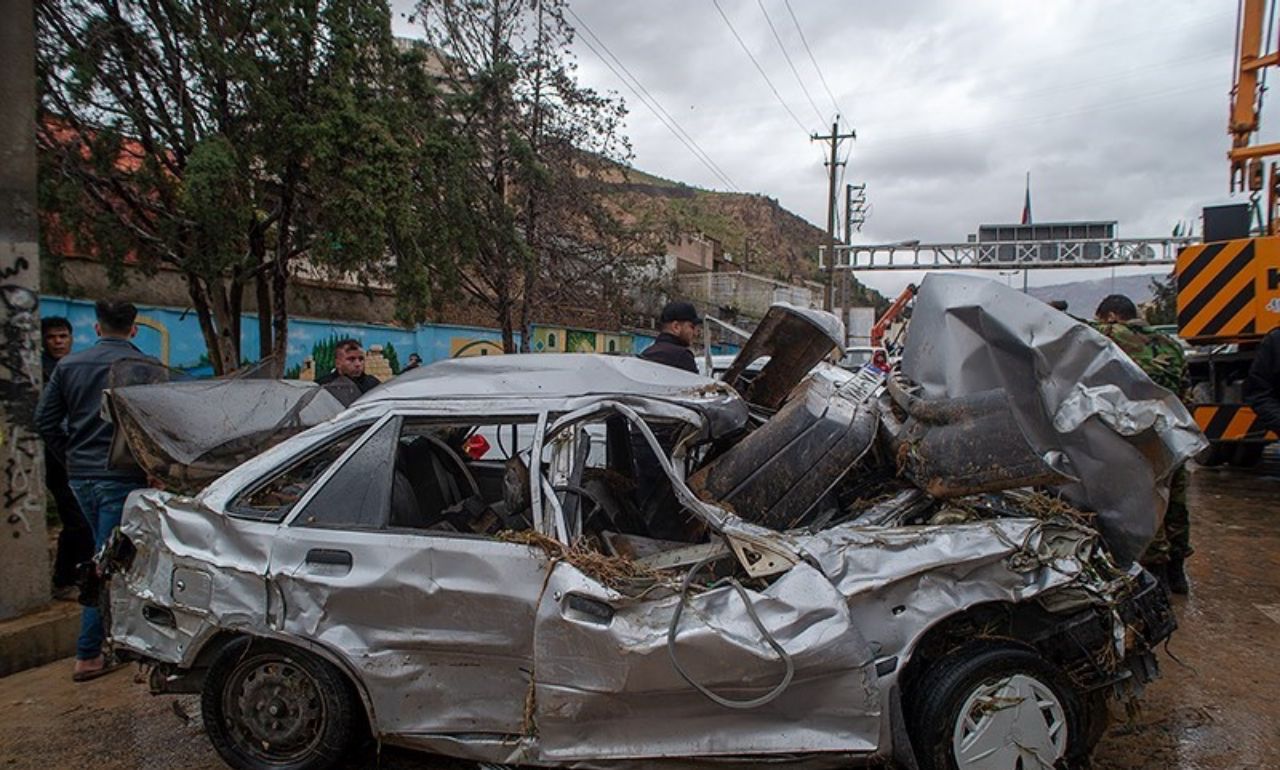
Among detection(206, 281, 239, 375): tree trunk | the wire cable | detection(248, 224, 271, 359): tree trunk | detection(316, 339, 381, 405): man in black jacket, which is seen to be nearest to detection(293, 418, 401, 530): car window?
the wire cable

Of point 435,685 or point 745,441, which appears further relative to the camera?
point 745,441

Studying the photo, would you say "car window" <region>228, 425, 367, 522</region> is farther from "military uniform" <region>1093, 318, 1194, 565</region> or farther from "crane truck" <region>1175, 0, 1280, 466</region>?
"crane truck" <region>1175, 0, 1280, 466</region>

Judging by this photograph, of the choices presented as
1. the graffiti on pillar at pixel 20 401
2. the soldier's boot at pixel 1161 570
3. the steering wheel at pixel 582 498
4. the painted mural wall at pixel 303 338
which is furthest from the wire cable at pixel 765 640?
the painted mural wall at pixel 303 338

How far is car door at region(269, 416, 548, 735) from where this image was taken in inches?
104

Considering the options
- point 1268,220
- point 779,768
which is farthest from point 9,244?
point 1268,220

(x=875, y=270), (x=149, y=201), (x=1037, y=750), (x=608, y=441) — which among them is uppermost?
(x=875, y=270)

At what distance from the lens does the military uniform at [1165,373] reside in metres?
4.50

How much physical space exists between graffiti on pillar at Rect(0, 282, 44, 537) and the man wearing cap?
361 cm

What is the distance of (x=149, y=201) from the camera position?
7176 mm

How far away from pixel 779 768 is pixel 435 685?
4.10 feet

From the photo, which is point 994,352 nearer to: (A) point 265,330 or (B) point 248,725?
(B) point 248,725

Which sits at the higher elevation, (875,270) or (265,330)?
(875,270)

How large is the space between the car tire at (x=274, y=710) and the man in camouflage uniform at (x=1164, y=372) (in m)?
4.52

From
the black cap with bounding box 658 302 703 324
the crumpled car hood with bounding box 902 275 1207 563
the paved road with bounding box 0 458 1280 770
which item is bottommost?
the paved road with bounding box 0 458 1280 770
